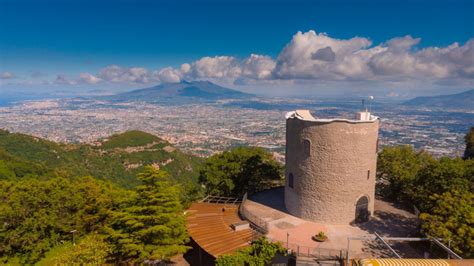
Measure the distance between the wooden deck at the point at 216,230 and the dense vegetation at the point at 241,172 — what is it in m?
4.36

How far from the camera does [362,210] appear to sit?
19.2m

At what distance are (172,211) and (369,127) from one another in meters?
13.3

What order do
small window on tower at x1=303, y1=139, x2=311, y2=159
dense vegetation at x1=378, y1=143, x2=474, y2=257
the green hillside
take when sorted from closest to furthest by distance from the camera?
dense vegetation at x1=378, y1=143, x2=474, y2=257
small window on tower at x1=303, y1=139, x2=311, y2=159
the green hillside

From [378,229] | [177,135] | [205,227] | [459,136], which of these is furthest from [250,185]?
[177,135]

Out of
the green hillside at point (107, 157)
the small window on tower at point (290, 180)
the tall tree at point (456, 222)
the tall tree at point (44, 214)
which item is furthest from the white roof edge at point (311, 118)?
the green hillside at point (107, 157)

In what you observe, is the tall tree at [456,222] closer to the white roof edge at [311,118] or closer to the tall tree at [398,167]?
the white roof edge at [311,118]

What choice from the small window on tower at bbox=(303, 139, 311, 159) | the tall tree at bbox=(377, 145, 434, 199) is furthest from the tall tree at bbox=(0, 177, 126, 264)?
the tall tree at bbox=(377, 145, 434, 199)

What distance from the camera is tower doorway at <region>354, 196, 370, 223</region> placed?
19.0 metres

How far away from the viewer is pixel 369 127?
1841cm

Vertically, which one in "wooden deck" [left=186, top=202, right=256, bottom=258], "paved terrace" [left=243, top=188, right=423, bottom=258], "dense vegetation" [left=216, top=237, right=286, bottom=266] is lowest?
"wooden deck" [left=186, top=202, right=256, bottom=258]

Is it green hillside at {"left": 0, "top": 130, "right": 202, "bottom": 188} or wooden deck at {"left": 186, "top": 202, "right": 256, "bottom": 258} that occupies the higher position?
wooden deck at {"left": 186, "top": 202, "right": 256, "bottom": 258}

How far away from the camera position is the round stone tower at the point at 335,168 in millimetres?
18203

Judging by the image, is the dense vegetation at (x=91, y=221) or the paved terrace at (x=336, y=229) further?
the paved terrace at (x=336, y=229)

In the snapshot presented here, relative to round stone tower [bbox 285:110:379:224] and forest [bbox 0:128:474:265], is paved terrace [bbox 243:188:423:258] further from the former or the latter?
forest [bbox 0:128:474:265]
